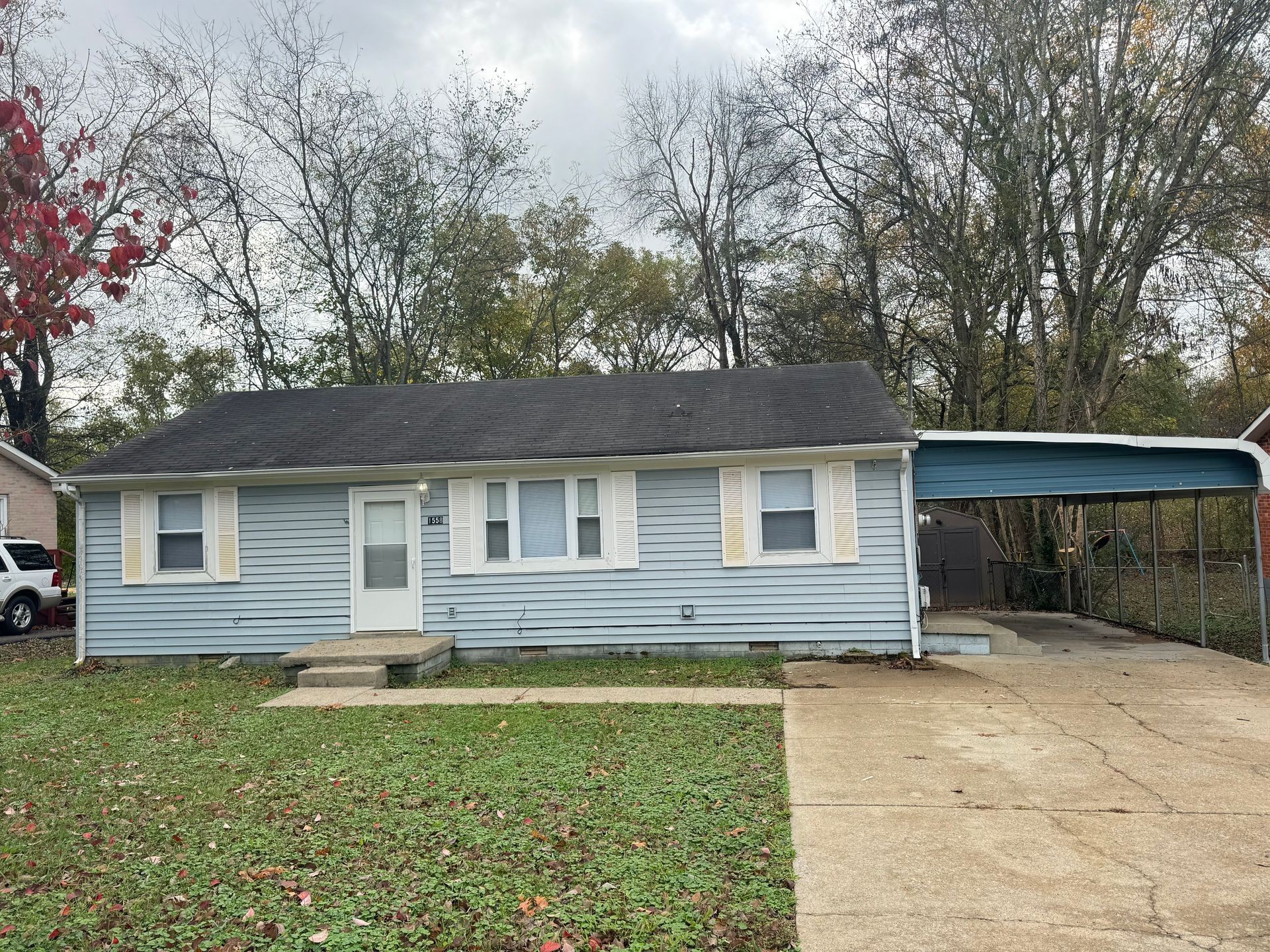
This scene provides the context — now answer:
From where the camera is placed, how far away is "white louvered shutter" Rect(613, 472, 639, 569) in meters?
11.1

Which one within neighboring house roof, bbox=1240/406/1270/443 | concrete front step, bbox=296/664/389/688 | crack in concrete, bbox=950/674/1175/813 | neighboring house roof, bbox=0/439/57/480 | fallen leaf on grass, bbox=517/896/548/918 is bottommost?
crack in concrete, bbox=950/674/1175/813

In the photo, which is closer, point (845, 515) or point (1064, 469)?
point (1064, 469)

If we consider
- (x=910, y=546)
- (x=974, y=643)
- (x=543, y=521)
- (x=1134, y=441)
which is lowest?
(x=974, y=643)

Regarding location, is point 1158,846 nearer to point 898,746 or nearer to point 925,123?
point 898,746

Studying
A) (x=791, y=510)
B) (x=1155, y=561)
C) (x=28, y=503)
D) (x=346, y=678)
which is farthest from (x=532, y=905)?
(x=28, y=503)

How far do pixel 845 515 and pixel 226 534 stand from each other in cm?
776

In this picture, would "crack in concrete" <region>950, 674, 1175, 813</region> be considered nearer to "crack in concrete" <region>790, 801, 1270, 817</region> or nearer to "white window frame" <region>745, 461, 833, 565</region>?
"crack in concrete" <region>790, 801, 1270, 817</region>

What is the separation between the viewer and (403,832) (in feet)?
16.0

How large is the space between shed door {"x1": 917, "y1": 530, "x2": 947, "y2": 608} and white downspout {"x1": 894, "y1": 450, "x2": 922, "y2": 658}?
669 cm

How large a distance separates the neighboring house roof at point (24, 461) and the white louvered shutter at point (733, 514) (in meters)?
17.1

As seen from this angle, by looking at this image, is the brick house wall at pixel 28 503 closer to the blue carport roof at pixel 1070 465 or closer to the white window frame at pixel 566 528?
the white window frame at pixel 566 528

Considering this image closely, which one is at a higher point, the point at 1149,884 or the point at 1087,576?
the point at 1087,576

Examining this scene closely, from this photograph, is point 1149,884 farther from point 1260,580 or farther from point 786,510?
point 1260,580

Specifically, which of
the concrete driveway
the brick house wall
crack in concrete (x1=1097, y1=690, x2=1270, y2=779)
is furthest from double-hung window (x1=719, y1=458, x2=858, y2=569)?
the brick house wall
